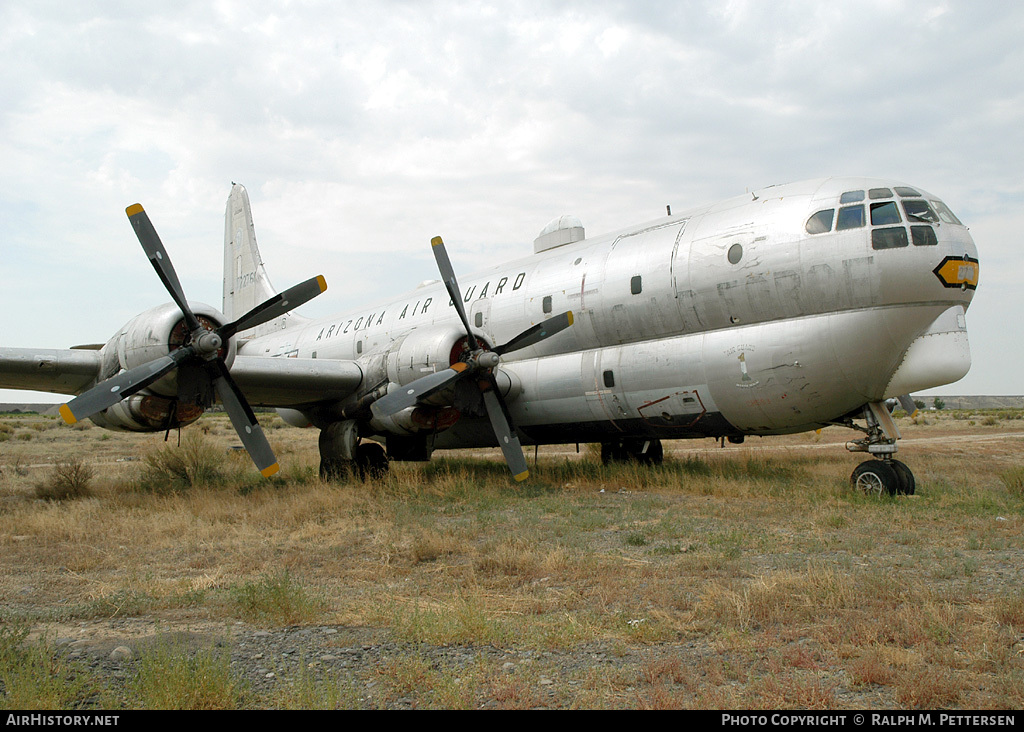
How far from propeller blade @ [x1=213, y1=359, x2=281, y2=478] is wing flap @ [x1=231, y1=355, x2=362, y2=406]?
138cm

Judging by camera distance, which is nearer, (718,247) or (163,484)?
(718,247)

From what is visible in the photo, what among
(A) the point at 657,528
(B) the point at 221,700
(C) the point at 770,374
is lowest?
(A) the point at 657,528

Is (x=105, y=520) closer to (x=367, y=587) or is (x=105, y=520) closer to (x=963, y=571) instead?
(x=367, y=587)

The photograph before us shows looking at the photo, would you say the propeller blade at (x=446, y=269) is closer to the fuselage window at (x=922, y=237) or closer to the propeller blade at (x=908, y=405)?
the fuselage window at (x=922, y=237)

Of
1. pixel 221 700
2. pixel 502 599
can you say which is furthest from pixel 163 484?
pixel 221 700

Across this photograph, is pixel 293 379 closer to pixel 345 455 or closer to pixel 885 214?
pixel 345 455

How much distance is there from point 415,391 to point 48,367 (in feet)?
20.4

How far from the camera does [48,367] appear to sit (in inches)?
471

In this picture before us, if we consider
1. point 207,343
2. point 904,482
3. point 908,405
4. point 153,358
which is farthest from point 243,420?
point 908,405

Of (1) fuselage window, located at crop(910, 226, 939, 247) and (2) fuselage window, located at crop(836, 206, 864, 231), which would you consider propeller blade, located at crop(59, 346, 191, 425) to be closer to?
(2) fuselage window, located at crop(836, 206, 864, 231)

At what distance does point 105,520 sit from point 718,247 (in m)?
10.1

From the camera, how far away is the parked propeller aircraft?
10.2m

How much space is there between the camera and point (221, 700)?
3.49m

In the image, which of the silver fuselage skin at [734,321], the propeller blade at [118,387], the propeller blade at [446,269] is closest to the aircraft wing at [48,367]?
the propeller blade at [118,387]
